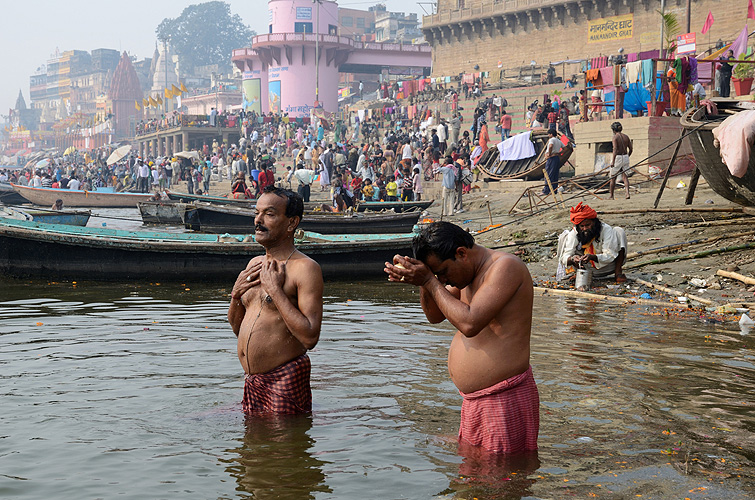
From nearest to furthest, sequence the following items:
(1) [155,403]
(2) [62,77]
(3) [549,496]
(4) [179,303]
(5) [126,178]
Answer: (3) [549,496]
(1) [155,403]
(4) [179,303]
(5) [126,178]
(2) [62,77]

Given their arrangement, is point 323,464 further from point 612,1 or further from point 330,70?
point 330,70

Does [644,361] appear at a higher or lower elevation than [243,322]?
lower

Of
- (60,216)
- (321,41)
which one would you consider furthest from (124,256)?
(321,41)

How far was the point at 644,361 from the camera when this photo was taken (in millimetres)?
6703

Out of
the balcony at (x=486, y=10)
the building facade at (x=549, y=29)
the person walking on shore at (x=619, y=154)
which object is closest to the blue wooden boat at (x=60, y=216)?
the person walking on shore at (x=619, y=154)

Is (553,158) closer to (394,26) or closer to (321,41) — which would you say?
(321,41)

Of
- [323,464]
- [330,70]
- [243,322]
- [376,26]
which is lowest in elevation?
[323,464]

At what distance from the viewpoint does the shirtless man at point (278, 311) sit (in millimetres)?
4254

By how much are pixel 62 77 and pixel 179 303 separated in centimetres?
14345

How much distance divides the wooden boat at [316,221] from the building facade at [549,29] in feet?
70.6

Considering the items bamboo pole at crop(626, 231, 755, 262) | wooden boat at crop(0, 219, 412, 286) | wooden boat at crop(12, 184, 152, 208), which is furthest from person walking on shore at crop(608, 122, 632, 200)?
wooden boat at crop(12, 184, 152, 208)

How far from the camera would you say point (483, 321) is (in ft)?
11.8

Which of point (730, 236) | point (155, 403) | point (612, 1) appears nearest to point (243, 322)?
point (155, 403)

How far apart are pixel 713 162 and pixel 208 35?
12369 centimetres
